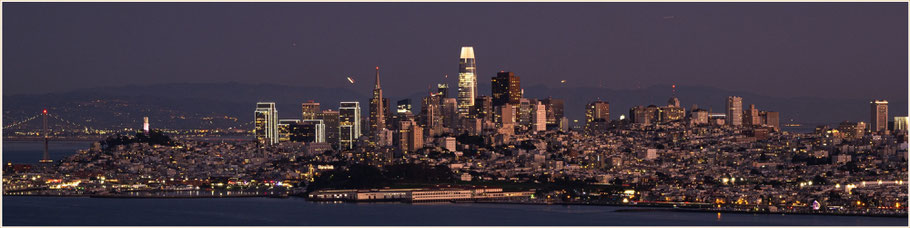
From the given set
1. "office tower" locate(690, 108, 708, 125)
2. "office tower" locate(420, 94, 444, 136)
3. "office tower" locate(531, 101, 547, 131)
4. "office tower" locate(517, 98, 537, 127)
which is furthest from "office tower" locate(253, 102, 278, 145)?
"office tower" locate(690, 108, 708, 125)

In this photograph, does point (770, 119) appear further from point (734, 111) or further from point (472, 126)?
point (472, 126)

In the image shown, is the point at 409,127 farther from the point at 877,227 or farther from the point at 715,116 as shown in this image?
the point at 877,227

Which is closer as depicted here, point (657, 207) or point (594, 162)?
point (657, 207)

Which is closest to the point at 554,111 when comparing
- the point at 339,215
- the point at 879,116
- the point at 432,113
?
the point at 432,113

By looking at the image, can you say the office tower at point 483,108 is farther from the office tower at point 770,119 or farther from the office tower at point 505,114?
the office tower at point 770,119

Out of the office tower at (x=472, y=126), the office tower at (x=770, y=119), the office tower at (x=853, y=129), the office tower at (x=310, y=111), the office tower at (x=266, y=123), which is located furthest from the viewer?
the office tower at (x=310, y=111)

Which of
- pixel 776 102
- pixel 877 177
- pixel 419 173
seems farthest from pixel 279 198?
pixel 776 102

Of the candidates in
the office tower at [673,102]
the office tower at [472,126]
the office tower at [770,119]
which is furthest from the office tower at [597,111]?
the office tower at [472,126]
